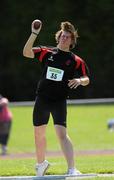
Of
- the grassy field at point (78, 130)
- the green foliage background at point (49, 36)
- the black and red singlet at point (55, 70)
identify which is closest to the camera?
the black and red singlet at point (55, 70)

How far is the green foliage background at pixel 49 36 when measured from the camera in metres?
38.9

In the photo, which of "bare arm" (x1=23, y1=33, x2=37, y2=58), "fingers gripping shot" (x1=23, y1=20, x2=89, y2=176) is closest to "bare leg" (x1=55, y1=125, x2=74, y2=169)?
"fingers gripping shot" (x1=23, y1=20, x2=89, y2=176)

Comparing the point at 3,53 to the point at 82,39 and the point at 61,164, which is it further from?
the point at 61,164

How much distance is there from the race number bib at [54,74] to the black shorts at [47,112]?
33 cm

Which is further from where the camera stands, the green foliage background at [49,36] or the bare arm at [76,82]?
the green foliage background at [49,36]

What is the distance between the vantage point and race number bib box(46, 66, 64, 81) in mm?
8547

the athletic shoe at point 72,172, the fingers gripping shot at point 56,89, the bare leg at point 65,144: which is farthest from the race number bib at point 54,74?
the athletic shoe at point 72,172

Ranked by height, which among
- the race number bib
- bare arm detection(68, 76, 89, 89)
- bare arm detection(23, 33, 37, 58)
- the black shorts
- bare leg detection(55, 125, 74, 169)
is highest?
bare arm detection(23, 33, 37, 58)

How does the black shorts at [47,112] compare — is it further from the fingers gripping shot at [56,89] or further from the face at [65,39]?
the face at [65,39]

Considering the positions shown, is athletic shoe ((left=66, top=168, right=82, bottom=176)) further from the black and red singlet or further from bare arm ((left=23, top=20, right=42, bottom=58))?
bare arm ((left=23, top=20, right=42, bottom=58))

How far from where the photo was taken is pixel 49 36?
128ft

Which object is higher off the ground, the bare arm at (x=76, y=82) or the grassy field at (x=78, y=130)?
the bare arm at (x=76, y=82)

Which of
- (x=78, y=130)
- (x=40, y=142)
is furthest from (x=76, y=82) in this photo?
(x=78, y=130)

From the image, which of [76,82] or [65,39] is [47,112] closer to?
[76,82]
